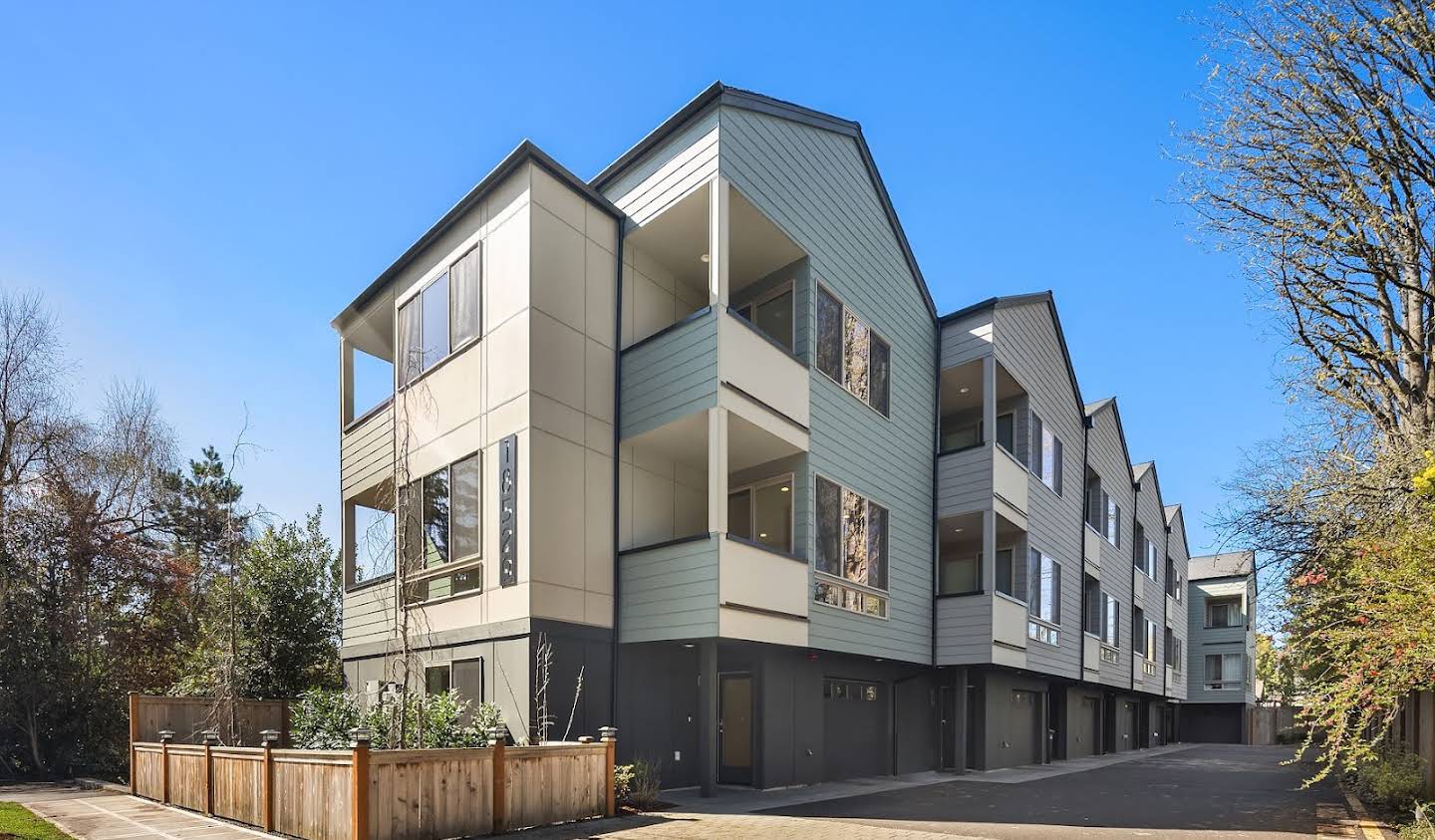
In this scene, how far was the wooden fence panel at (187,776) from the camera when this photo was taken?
1235 centimetres

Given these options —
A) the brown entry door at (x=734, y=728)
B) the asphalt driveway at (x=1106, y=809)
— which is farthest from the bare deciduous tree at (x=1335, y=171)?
the brown entry door at (x=734, y=728)

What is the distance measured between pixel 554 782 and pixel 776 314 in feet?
29.5

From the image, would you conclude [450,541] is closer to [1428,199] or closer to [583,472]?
[583,472]

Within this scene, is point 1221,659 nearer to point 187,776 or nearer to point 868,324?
point 868,324

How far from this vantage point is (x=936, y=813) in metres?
13.4

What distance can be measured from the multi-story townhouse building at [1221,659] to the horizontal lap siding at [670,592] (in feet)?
141

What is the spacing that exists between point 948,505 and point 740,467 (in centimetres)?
596

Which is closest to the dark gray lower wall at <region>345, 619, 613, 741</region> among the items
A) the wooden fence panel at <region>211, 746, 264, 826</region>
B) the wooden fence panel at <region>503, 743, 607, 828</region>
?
the wooden fence panel at <region>503, 743, 607, 828</region>

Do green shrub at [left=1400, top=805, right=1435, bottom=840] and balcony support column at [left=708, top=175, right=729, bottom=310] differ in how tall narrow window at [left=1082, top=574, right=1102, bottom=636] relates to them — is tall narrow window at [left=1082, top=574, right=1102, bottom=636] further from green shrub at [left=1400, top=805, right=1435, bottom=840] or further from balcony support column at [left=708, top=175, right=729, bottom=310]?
balcony support column at [left=708, top=175, right=729, bottom=310]

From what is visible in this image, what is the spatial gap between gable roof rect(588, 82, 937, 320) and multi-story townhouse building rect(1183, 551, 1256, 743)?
125ft

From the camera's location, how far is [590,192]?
15.0 meters

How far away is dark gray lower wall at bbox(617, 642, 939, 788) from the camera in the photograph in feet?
47.6

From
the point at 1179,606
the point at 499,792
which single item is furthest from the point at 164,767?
the point at 1179,606

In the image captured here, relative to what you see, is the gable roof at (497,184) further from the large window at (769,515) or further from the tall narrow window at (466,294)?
the large window at (769,515)
